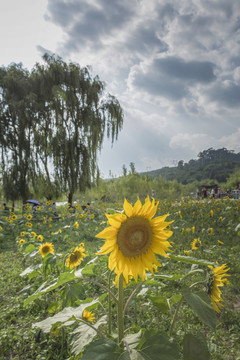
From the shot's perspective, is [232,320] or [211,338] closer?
[211,338]

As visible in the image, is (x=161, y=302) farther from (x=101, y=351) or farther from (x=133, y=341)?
(x=101, y=351)

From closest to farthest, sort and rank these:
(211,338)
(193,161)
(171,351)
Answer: (171,351) → (211,338) → (193,161)

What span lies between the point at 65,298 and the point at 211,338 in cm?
131

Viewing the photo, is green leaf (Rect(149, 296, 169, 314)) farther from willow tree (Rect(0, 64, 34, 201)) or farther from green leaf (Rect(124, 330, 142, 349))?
willow tree (Rect(0, 64, 34, 201))

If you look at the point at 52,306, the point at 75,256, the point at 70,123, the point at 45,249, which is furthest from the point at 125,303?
the point at 70,123

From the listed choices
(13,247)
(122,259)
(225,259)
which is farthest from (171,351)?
(13,247)

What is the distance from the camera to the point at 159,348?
60 centimetres

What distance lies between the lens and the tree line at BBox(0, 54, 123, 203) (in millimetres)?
10414

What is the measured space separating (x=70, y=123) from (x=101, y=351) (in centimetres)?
1086

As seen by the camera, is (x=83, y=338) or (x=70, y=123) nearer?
(x=83, y=338)

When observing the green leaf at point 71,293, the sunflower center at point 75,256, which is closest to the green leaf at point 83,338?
the green leaf at point 71,293

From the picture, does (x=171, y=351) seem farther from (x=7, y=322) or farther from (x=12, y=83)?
(x=12, y=83)

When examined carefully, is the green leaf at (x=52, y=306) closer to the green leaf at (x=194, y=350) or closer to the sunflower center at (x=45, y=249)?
the green leaf at (x=194, y=350)

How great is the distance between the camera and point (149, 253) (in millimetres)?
867
